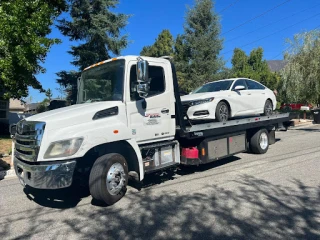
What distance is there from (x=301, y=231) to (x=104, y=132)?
3147 millimetres

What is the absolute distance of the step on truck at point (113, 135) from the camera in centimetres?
438

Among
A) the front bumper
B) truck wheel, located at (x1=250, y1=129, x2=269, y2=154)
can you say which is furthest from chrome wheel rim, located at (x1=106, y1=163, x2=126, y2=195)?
truck wheel, located at (x1=250, y1=129, x2=269, y2=154)

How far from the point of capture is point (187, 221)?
422 centimetres

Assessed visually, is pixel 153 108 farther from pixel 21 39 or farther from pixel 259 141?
pixel 21 39

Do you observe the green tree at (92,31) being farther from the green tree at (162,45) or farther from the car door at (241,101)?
the green tree at (162,45)

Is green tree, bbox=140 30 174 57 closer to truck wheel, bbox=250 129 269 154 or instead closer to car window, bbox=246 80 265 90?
car window, bbox=246 80 265 90

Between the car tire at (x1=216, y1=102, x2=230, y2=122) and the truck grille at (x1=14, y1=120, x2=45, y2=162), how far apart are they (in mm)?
4522

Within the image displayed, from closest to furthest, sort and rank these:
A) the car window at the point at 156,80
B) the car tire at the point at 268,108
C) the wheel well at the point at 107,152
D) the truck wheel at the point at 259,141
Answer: the wheel well at the point at 107,152, the car window at the point at 156,80, the truck wheel at the point at 259,141, the car tire at the point at 268,108

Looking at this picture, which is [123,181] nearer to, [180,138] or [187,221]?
[187,221]

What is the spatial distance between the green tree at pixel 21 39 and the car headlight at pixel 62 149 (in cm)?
604

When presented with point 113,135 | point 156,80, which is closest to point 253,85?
point 156,80

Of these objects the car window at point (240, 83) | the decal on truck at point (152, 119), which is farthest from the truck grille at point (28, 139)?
the car window at point (240, 83)

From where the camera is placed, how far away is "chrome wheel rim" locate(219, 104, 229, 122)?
7.68 metres

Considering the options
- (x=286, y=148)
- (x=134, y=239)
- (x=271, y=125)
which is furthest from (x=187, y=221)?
(x=286, y=148)
